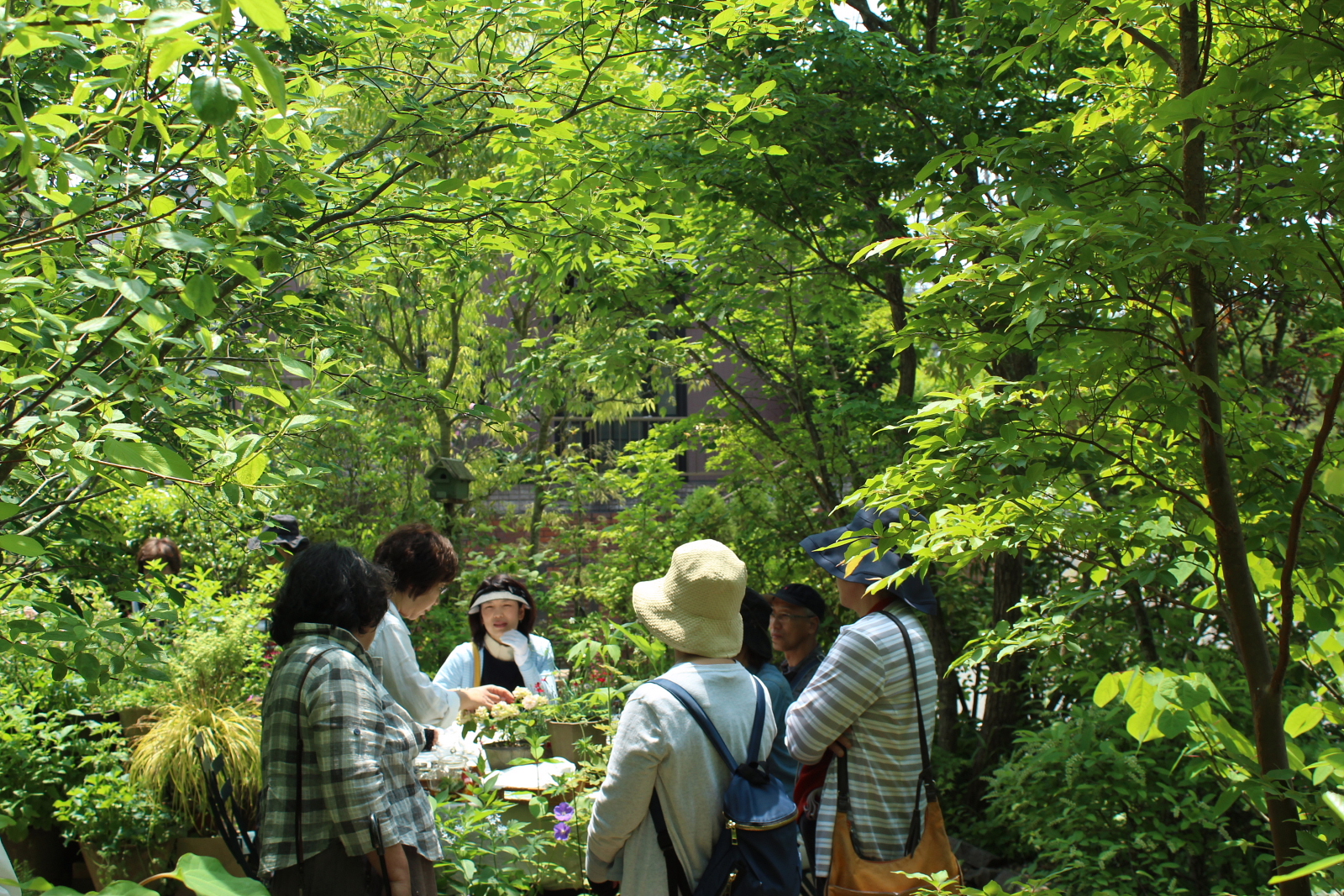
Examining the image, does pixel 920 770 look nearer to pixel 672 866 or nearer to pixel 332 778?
pixel 672 866

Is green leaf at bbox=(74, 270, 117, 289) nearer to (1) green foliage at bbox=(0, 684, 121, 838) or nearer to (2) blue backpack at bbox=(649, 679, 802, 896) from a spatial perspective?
(2) blue backpack at bbox=(649, 679, 802, 896)

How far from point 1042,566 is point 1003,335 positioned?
16.3ft

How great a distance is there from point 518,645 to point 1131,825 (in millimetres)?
3144

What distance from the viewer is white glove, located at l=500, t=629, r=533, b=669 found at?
5.14 meters

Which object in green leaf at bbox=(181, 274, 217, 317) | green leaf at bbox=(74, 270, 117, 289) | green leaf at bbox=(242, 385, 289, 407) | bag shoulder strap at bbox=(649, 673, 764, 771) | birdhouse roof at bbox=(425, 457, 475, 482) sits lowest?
bag shoulder strap at bbox=(649, 673, 764, 771)

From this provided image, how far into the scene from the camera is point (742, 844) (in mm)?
2486

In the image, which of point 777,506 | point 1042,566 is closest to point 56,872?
point 777,506

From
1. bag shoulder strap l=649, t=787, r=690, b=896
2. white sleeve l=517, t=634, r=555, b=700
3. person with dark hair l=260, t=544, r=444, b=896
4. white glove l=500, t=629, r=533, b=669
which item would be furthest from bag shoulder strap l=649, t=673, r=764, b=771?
white glove l=500, t=629, r=533, b=669

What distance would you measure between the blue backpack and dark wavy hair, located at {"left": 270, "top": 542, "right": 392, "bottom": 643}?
2.99ft

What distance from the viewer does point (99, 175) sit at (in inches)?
77.3

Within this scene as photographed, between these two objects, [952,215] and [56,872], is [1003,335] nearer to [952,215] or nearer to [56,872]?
[952,215]

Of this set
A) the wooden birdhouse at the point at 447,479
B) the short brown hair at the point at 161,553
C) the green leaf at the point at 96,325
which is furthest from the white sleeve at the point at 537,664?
the green leaf at the point at 96,325

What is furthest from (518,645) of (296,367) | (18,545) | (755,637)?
(18,545)

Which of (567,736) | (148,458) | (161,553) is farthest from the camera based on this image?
(161,553)
